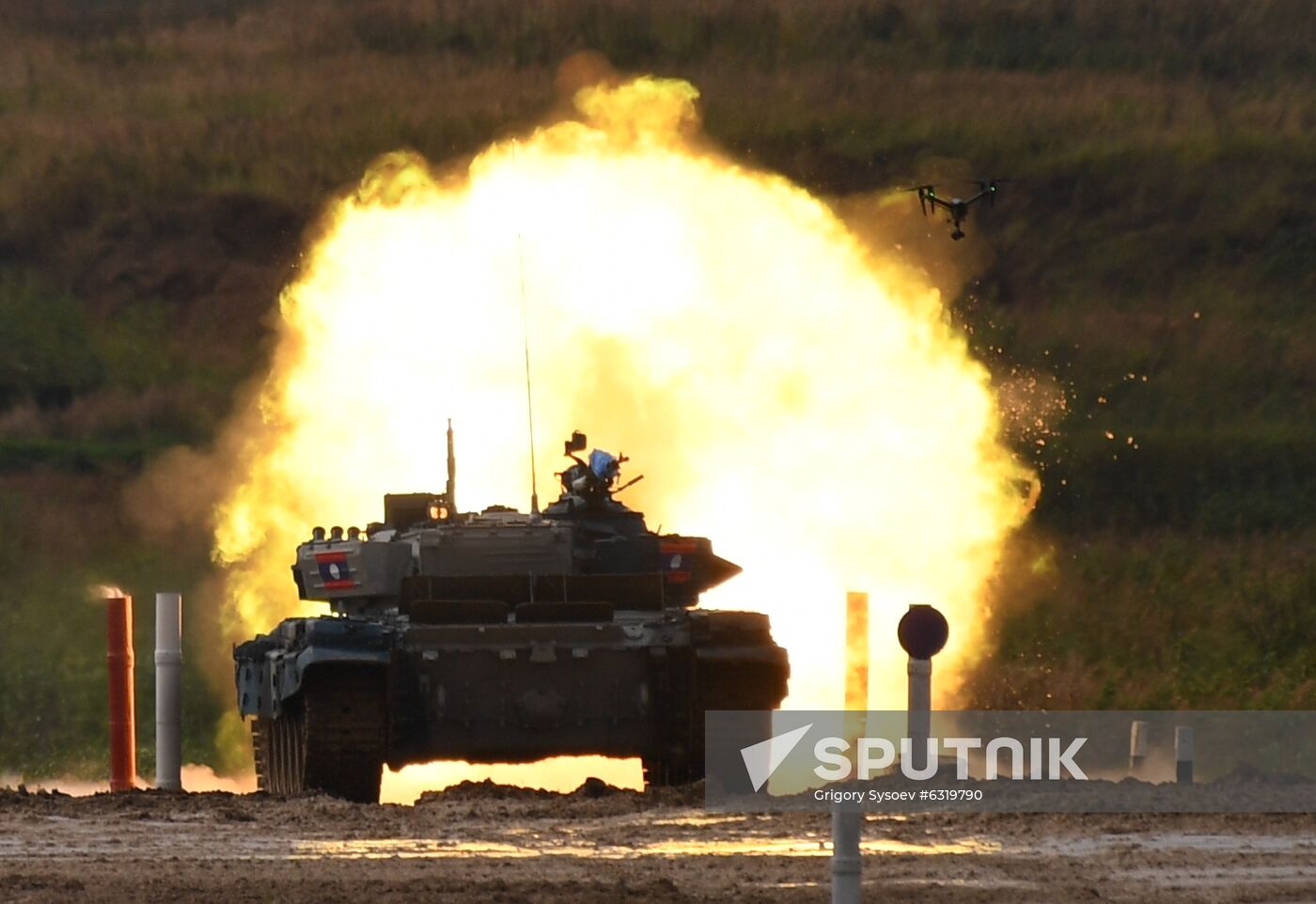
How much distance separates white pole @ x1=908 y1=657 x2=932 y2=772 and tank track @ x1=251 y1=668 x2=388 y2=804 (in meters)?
6.00

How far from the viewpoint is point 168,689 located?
27094 mm

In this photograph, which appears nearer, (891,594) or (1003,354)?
(891,594)

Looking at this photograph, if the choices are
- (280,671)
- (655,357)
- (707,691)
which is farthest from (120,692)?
(655,357)

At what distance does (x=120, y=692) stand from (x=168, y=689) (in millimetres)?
423

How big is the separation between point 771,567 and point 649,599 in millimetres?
8987

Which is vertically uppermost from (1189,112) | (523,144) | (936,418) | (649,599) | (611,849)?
(1189,112)

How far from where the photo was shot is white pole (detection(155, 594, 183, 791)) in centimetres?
2688

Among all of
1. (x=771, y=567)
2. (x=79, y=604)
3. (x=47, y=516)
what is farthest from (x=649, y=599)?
(x=47, y=516)

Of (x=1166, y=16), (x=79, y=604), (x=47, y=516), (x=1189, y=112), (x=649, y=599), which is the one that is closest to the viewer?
(x=649, y=599)

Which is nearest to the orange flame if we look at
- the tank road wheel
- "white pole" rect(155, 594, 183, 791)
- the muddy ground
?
"white pole" rect(155, 594, 183, 791)

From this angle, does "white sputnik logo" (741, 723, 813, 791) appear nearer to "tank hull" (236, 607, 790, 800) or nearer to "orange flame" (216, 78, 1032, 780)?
"tank hull" (236, 607, 790, 800)

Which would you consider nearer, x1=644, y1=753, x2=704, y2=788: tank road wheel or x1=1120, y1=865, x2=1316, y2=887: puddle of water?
x1=1120, y1=865, x2=1316, y2=887: puddle of water

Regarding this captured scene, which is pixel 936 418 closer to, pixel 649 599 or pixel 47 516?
pixel 649 599

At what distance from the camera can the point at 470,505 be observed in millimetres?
35000
